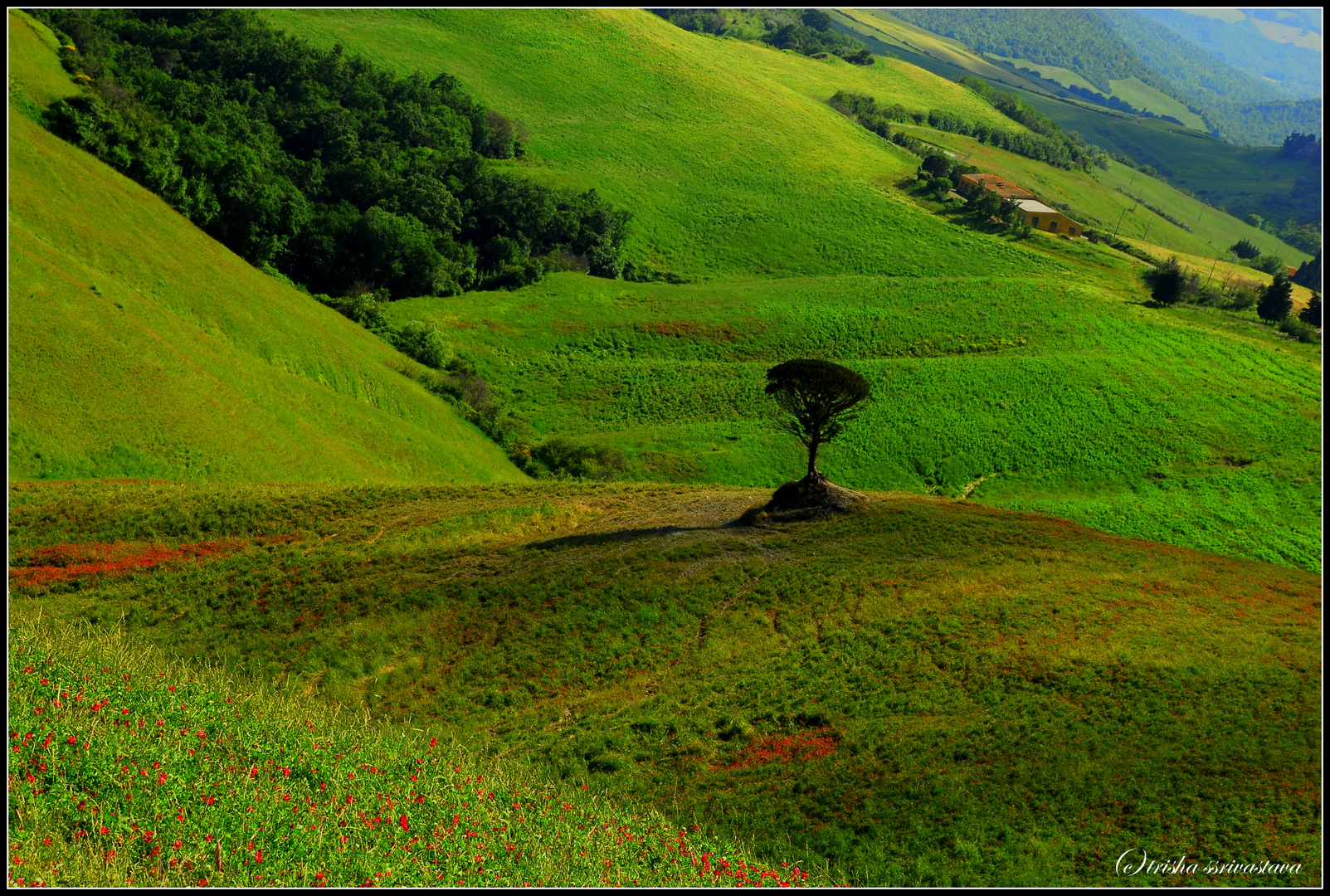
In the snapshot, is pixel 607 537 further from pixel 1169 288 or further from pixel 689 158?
pixel 689 158

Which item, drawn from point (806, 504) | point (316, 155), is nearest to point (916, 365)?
point (806, 504)

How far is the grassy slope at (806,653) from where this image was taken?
20.0 m

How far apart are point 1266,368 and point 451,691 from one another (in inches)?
4202

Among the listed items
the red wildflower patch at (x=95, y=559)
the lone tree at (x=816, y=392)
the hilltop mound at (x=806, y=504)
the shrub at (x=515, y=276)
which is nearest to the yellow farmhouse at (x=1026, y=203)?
the shrub at (x=515, y=276)

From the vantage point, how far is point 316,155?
460ft

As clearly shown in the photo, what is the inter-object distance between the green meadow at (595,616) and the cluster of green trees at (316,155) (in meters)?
18.0

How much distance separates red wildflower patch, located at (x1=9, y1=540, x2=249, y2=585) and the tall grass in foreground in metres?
15.2

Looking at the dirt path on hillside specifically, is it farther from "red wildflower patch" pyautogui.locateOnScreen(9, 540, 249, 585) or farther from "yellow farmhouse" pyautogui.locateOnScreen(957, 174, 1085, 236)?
"yellow farmhouse" pyautogui.locateOnScreen(957, 174, 1085, 236)

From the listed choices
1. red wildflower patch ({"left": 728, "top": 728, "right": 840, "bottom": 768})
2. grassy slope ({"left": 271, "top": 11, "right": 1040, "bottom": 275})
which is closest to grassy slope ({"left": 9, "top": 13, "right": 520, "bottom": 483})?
red wildflower patch ({"left": 728, "top": 728, "right": 840, "bottom": 768})

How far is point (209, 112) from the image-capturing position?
421 feet

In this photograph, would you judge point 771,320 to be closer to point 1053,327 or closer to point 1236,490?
point 1053,327

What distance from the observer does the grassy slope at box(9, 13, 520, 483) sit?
154 ft

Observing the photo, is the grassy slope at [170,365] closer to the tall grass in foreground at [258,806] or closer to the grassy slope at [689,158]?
the tall grass in foreground at [258,806]

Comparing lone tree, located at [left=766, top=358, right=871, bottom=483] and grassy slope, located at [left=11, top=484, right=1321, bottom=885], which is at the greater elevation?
lone tree, located at [left=766, top=358, right=871, bottom=483]
